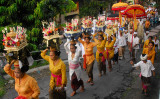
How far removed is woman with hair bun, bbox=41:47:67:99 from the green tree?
3.74 meters

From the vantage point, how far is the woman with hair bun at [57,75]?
4.54 metres

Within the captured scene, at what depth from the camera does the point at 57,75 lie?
15.4 ft

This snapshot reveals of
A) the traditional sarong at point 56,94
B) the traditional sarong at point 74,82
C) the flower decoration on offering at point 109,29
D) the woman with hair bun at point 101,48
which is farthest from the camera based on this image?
the flower decoration on offering at point 109,29

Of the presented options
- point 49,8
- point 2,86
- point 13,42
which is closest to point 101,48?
point 49,8

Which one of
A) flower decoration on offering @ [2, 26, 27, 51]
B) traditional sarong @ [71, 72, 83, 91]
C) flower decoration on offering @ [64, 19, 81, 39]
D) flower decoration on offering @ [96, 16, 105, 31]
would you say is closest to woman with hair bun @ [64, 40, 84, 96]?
traditional sarong @ [71, 72, 83, 91]

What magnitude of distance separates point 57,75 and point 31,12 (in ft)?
16.4

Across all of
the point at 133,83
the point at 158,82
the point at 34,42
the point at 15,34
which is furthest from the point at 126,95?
the point at 34,42

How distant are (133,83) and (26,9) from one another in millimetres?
6002

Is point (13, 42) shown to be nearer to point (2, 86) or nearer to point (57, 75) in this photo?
point (57, 75)

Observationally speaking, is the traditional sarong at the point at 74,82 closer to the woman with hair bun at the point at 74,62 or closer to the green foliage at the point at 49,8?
the woman with hair bun at the point at 74,62

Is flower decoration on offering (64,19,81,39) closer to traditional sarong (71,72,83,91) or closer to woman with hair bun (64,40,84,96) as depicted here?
woman with hair bun (64,40,84,96)

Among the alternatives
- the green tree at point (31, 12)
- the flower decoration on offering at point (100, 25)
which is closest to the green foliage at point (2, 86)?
the green tree at point (31, 12)

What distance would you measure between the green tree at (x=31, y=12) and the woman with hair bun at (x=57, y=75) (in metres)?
3.74

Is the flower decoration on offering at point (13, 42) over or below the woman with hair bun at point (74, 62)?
over
